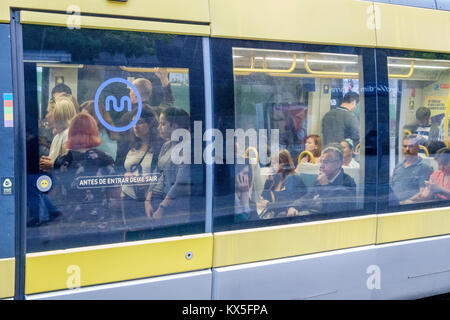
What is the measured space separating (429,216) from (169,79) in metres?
2.87

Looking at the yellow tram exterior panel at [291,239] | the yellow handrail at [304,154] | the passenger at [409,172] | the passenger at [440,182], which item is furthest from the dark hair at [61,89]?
the passenger at [440,182]

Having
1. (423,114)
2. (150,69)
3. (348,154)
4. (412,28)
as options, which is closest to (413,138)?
(423,114)

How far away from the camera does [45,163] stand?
3.02 metres

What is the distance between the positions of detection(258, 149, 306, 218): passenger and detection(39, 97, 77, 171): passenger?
1604 millimetres

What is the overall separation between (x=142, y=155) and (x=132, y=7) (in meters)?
1.01

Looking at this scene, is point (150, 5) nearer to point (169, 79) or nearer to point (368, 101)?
point (169, 79)

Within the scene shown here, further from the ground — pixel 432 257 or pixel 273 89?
pixel 273 89

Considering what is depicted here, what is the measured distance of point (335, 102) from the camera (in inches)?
161

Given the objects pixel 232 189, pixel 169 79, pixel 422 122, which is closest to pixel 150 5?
pixel 169 79

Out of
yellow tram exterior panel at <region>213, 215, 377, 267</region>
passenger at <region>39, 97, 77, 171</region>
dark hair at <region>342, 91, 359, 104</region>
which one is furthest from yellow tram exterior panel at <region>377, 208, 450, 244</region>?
passenger at <region>39, 97, 77, 171</region>

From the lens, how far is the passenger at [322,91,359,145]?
4113 millimetres

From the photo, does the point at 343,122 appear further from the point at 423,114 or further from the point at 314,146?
the point at 423,114

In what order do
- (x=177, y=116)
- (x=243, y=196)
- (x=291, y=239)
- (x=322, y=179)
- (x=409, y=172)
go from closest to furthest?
(x=177, y=116) < (x=243, y=196) < (x=291, y=239) < (x=322, y=179) < (x=409, y=172)

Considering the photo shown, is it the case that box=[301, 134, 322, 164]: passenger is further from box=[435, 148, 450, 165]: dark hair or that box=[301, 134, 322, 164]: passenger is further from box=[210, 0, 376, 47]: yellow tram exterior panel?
box=[435, 148, 450, 165]: dark hair
